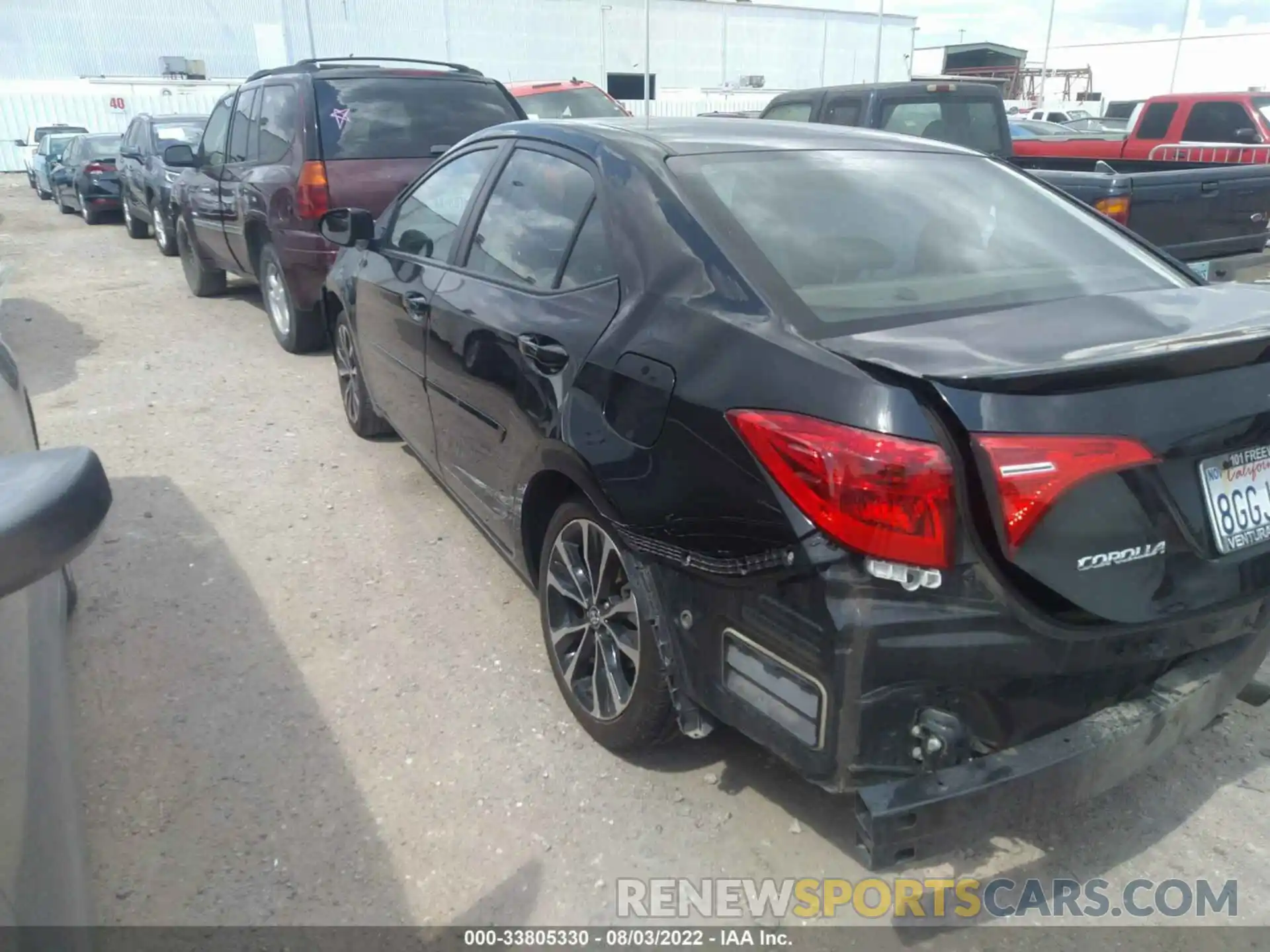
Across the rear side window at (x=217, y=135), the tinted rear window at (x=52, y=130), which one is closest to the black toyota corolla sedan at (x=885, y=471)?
the rear side window at (x=217, y=135)

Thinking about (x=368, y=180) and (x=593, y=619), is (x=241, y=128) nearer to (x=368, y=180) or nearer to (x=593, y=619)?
(x=368, y=180)

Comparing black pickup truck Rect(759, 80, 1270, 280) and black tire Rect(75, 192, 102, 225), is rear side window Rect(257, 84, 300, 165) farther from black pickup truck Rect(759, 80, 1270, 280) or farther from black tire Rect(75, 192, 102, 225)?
black tire Rect(75, 192, 102, 225)

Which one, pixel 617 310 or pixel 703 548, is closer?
pixel 703 548

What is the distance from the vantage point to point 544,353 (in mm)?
2869

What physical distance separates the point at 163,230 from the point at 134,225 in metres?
2.63

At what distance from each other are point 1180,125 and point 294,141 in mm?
11182

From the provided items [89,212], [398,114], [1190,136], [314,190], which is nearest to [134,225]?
[89,212]

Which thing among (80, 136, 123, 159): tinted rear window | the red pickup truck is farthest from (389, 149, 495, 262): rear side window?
(80, 136, 123, 159): tinted rear window

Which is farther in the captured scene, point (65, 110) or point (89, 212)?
point (65, 110)

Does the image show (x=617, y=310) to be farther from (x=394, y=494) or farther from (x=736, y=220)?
(x=394, y=494)

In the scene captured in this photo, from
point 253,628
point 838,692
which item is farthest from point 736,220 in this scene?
point 253,628

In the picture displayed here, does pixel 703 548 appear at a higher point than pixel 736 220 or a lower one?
lower

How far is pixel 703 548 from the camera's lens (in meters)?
2.29

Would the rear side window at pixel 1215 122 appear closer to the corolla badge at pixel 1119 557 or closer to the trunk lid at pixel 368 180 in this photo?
the trunk lid at pixel 368 180
